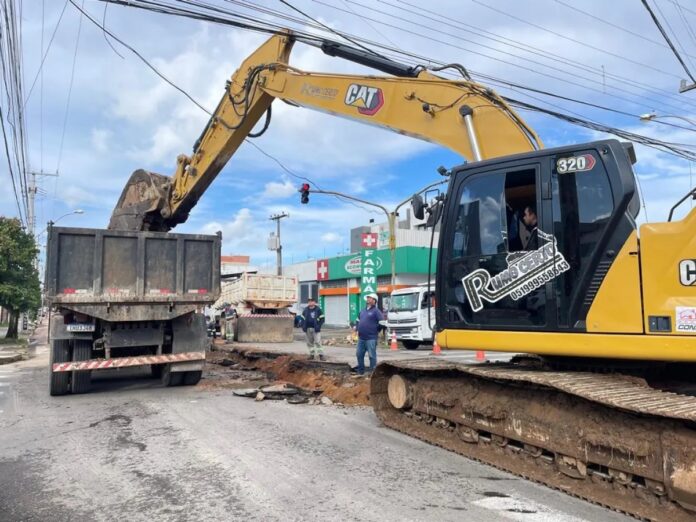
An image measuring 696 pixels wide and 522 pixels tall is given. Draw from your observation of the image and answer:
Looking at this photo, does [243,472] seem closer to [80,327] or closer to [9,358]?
[80,327]

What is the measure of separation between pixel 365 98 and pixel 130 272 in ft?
16.5

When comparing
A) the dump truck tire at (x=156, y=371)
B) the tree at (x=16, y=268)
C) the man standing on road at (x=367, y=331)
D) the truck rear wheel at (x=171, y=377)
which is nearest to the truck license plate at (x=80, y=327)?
the truck rear wheel at (x=171, y=377)

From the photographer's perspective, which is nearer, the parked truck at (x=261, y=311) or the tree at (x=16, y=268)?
the tree at (x=16, y=268)

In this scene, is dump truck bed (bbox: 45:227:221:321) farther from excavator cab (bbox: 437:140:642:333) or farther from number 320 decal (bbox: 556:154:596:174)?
number 320 decal (bbox: 556:154:596:174)

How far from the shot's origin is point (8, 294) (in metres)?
22.9

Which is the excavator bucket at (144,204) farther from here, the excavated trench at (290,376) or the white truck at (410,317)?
the white truck at (410,317)

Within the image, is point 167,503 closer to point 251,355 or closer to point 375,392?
point 375,392

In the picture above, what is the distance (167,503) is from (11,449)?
113 inches

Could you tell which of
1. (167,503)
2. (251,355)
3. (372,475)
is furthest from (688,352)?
(251,355)

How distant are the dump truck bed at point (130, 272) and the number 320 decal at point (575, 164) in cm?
684

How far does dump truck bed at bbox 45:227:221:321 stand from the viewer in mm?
9195

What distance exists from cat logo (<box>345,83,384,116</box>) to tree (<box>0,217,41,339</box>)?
66.7ft

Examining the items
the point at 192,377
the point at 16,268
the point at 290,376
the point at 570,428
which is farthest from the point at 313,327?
the point at 16,268

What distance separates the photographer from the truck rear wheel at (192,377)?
10594 millimetres
